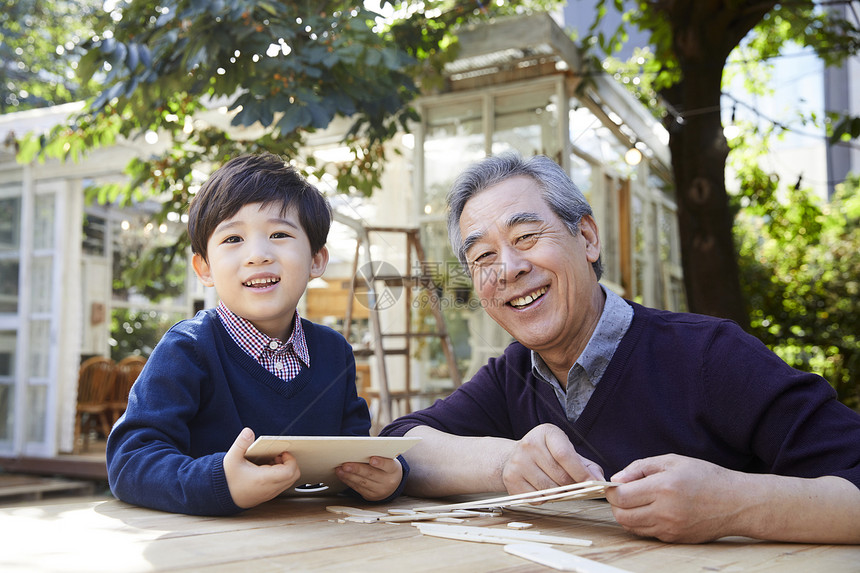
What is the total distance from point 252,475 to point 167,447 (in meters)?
0.20

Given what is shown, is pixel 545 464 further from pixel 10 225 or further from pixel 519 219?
pixel 10 225

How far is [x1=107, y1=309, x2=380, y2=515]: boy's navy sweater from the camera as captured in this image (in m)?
1.07

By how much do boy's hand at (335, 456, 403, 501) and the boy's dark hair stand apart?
0.50m

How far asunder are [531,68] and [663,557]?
15.3 ft

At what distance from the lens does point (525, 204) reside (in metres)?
1.45

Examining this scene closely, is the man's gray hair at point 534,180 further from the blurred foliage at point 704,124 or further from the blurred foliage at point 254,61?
the blurred foliage at point 704,124

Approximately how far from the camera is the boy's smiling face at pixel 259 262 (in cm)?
132

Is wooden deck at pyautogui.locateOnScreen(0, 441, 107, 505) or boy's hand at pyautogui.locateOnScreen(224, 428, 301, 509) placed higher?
boy's hand at pyautogui.locateOnScreen(224, 428, 301, 509)

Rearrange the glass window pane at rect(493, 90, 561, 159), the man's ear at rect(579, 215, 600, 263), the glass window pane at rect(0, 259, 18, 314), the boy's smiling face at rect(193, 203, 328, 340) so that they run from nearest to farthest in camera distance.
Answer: the boy's smiling face at rect(193, 203, 328, 340)
the man's ear at rect(579, 215, 600, 263)
the glass window pane at rect(493, 90, 561, 159)
the glass window pane at rect(0, 259, 18, 314)

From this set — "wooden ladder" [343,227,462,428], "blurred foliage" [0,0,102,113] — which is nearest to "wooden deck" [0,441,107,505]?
"wooden ladder" [343,227,462,428]

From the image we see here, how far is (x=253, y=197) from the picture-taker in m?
1.35

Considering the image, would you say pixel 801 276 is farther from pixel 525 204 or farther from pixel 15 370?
pixel 15 370

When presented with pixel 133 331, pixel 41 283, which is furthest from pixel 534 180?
pixel 133 331

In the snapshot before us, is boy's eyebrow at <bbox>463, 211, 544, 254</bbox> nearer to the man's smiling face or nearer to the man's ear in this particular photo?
the man's smiling face
